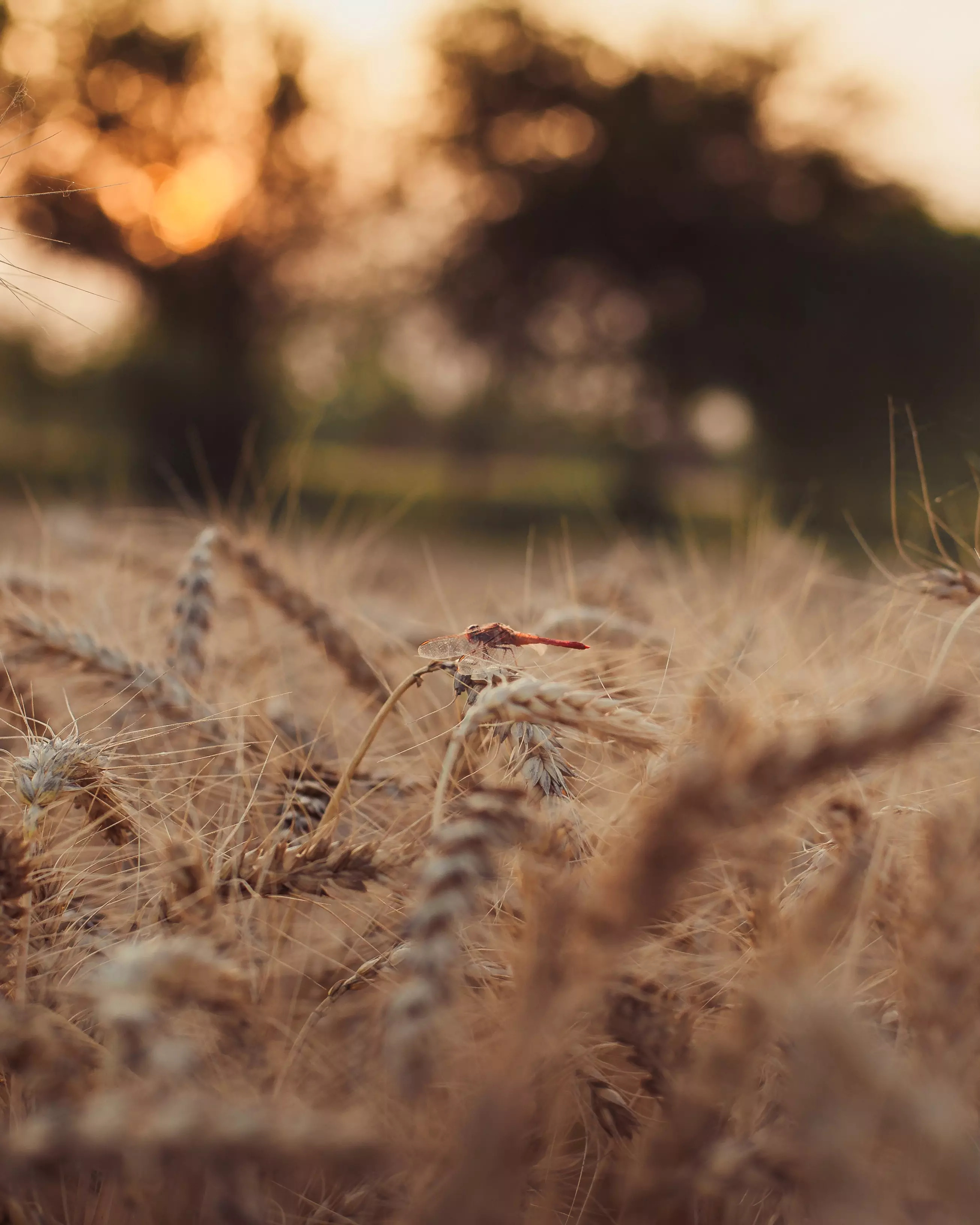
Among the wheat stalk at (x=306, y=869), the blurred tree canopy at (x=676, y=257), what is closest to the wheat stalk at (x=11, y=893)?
the wheat stalk at (x=306, y=869)

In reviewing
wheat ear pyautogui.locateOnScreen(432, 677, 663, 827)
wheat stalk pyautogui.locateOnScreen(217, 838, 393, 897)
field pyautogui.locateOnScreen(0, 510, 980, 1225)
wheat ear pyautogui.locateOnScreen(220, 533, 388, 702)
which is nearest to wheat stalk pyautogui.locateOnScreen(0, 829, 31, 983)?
field pyautogui.locateOnScreen(0, 510, 980, 1225)

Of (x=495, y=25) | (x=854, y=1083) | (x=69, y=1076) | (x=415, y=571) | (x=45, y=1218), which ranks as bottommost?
(x=415, y=571)

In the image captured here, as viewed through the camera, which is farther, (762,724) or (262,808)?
(262,808)

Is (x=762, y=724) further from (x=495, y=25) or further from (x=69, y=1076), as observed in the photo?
(x=495, y=25)

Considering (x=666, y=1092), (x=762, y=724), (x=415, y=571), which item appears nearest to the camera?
(x=666, y=1092)

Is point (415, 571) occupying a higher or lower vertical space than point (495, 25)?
lower

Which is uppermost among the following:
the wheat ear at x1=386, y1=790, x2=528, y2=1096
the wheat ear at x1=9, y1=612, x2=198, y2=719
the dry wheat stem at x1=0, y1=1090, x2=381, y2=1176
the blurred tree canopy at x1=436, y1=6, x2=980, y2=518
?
the blurred tree canopy at x1=436, y1=6, x2=980, y2=518

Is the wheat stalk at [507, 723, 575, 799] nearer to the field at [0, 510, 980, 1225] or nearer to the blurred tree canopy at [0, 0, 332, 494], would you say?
the field at [0, 510, 980, 1225]

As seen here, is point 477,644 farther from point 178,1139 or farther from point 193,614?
point 193,614

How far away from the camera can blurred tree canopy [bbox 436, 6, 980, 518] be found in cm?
612

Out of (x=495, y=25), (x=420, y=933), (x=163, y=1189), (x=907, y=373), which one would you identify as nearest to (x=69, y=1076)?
(x=163, y=1189)

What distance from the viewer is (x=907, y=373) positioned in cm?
601

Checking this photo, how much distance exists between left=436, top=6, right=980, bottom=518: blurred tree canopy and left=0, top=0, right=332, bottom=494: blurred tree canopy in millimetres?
1314

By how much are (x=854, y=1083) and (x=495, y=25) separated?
8.11 m
